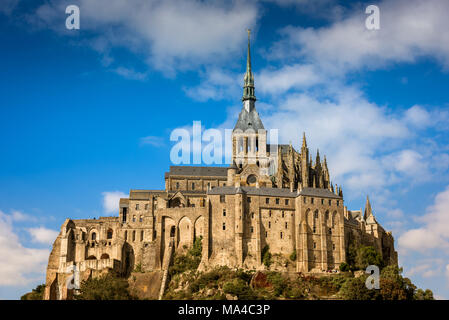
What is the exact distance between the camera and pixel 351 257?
349 ft

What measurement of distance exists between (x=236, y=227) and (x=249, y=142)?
94.4ft

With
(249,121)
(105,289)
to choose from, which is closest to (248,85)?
(249,121)

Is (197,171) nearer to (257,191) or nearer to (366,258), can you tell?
(257,191)

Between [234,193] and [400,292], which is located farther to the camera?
[234,193]

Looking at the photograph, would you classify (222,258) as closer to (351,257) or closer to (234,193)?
(234,193)

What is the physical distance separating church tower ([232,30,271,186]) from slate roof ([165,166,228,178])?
12.7ft

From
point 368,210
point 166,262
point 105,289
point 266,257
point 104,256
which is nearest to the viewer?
point 105,289

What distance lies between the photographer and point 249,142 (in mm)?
131000

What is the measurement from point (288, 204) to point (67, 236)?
35777mm

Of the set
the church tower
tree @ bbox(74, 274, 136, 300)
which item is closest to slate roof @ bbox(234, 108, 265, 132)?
the church tower

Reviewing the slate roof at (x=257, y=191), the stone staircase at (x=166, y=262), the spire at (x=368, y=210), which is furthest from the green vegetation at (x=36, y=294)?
the spire at (x=368, y=210)

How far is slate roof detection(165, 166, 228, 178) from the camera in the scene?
12900 cm
